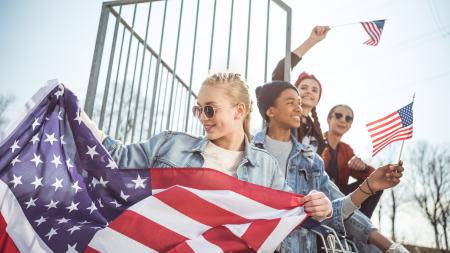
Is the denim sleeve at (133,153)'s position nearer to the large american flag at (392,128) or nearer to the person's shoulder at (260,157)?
the person's shoulder at (260,157)

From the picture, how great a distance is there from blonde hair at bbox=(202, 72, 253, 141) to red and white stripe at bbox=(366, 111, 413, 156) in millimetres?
1003

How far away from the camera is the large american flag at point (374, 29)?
430cm

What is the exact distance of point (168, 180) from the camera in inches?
75.5

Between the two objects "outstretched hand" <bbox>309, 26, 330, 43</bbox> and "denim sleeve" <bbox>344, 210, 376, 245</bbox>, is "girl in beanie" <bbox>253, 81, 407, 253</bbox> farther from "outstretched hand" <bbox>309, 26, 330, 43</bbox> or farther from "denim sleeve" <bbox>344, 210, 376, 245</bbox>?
"outstretched hand" <bbox>309, 26, 330, 43</bbox>

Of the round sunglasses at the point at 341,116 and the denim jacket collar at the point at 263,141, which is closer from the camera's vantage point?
the denim jacket collar at the point at 263,141

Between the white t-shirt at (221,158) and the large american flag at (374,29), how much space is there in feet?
9.91

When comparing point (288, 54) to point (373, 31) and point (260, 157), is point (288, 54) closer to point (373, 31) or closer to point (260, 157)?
point (260, 157)

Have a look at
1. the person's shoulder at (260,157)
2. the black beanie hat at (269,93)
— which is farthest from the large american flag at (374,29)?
the person's shoulder at (260,157)

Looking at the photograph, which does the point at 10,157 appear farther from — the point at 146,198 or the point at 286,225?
the point at 286,225

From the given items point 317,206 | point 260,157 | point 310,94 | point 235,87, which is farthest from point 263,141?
point 317,206

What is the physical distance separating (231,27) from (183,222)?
216cm

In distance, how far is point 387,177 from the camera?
89.0 inches

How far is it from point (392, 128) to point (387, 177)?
46 centimetres

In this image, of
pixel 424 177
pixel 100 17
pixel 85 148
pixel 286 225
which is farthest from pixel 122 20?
pixel 424 177
